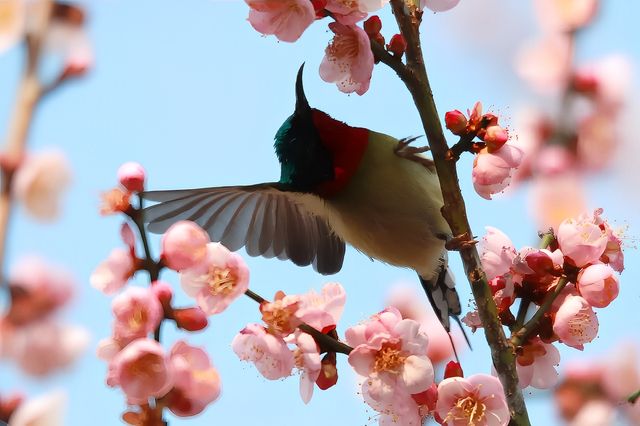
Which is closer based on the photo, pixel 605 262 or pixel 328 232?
pixel 605 262

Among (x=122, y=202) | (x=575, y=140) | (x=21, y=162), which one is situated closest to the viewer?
(x=122, y=202)

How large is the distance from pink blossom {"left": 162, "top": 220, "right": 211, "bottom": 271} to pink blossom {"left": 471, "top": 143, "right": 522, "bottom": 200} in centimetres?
50

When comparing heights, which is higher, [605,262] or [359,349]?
[605,262]

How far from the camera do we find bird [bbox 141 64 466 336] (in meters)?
2.47

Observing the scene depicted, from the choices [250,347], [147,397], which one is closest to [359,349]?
[250,347]

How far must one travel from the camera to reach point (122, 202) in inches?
56.9

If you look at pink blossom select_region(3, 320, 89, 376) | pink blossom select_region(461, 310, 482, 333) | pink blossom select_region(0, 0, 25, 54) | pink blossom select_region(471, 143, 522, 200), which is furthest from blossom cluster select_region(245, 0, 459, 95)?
pink blossom select_region(3, 320, 89, 376)

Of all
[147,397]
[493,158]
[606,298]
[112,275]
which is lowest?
[147,397]

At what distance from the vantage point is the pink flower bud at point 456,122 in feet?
4.78

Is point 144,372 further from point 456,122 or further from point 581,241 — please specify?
point 581,241

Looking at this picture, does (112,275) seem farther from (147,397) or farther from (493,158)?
(493,158)

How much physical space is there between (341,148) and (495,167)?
3.68 ft

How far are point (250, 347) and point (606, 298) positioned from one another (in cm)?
63

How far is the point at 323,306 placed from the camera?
1.55m
